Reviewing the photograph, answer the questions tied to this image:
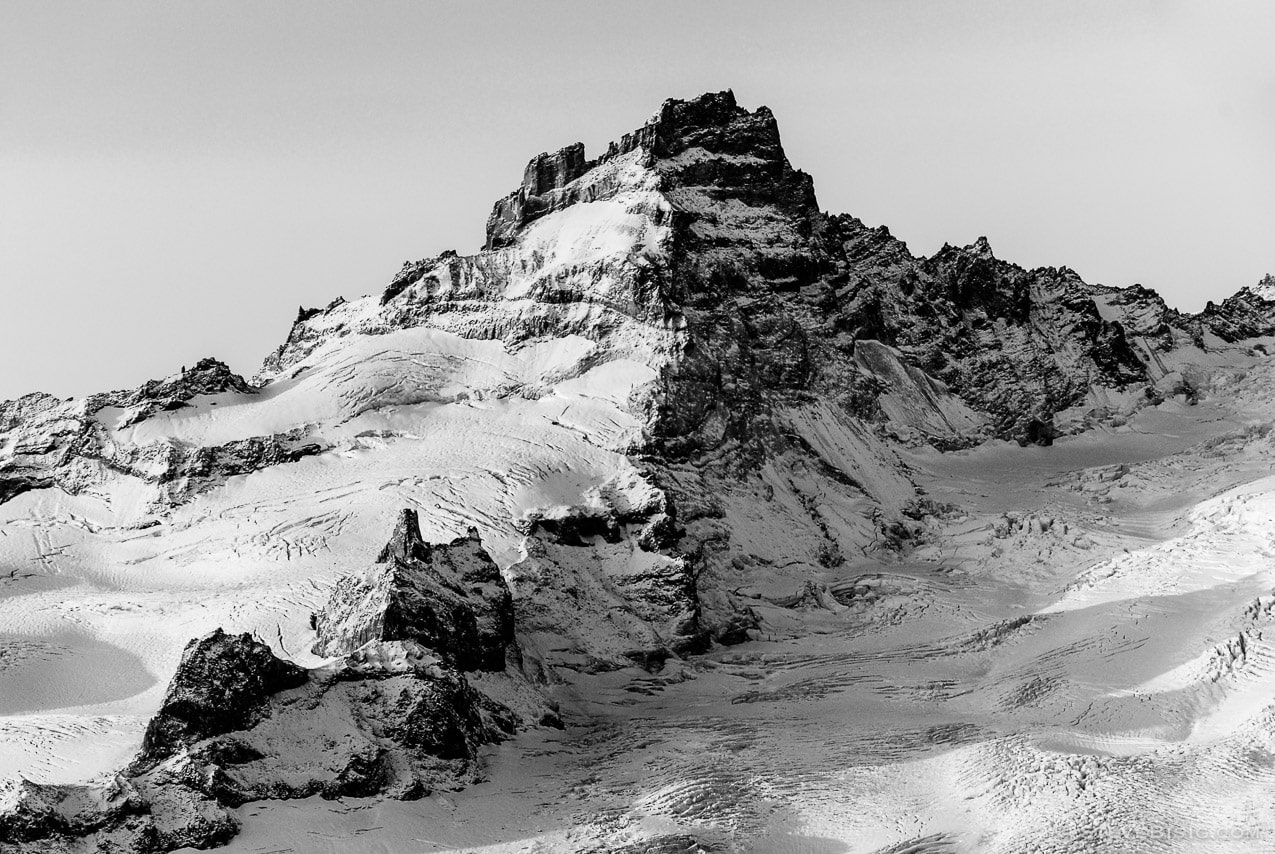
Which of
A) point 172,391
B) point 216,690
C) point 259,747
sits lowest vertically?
point 259,747

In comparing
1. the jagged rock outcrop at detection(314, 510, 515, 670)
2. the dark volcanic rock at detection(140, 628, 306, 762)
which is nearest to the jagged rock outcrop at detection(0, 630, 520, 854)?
the dark volcanic rock at detection(140, 628, 306, 762)

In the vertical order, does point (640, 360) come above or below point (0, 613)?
above

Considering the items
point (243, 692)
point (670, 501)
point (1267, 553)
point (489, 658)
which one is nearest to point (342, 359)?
point (670, 501)

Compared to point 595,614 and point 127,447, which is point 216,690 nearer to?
point 595,614

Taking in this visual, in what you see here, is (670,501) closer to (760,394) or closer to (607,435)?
(607,435)

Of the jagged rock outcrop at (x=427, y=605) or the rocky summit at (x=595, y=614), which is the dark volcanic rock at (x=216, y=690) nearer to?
the rocky summit at (x=595, y=614)

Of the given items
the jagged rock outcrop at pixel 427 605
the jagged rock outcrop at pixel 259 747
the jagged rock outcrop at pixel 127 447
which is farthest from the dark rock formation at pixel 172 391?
the jagged rock outcrop at pixel 259 747

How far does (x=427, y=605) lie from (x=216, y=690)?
1981 cm

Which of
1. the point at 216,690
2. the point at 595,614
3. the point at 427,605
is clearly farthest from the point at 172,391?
the point at 216,690

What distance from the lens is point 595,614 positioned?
149000 millimetres

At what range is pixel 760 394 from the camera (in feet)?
627

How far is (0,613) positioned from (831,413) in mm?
91654

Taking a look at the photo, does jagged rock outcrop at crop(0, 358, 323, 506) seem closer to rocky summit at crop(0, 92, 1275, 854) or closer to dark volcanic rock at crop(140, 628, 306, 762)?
rocky summit at crop(0, 92, 1275, 854)

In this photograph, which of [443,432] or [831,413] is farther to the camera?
[831,413]
